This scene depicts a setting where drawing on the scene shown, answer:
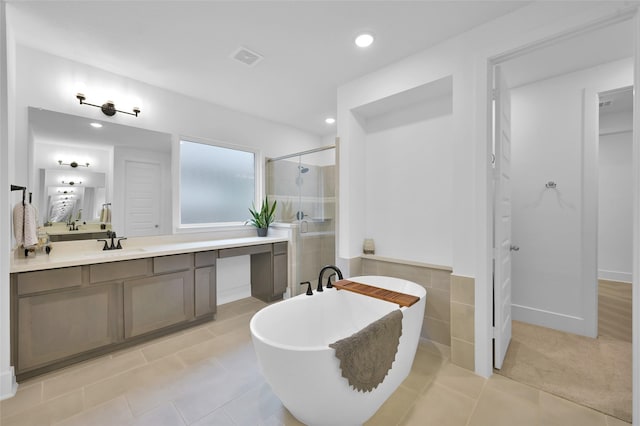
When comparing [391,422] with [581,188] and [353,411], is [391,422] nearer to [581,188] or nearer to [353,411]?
[353,411]

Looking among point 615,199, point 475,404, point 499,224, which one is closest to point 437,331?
point 475,404

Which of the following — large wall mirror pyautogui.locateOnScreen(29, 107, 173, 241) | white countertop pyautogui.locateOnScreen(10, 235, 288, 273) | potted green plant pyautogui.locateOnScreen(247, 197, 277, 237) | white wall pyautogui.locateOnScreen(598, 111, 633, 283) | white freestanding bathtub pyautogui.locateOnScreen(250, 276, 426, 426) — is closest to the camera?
white freestanding bathtub pyautogui.locateOnScreen(250, 276, 426, 426)

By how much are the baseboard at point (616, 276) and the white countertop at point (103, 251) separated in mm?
4944

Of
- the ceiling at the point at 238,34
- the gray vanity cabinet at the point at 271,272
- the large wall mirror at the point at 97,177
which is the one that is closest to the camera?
the ceiling at the point at 238,34

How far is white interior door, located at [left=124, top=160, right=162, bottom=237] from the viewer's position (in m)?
2.77

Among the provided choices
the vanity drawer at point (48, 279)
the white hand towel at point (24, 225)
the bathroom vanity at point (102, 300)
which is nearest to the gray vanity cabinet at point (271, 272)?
the bathroom vanity at point (102, 300)

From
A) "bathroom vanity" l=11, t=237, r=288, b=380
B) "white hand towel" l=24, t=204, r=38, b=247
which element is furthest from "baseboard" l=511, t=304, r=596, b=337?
"white hand towel" l=24, t=204, r=38, b=247

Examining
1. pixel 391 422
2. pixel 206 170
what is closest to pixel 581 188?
pixel 391 422

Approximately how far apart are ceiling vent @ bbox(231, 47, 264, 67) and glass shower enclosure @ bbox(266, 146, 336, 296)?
115 cm

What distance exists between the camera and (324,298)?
2.06m

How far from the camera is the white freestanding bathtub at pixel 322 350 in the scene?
1.25m

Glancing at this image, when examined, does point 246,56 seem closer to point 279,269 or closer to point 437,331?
point 279,269

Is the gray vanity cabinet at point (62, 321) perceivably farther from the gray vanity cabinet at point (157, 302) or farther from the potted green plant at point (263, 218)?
the potted green plant at point (263, 218)

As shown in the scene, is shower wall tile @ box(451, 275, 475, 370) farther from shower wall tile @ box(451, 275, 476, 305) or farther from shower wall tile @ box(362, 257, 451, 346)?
shower wall tile @ box(362, 257, 451, 346)
